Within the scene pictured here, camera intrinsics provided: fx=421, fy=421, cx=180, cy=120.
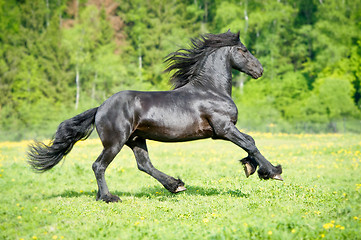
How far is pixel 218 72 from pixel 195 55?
2.12ft

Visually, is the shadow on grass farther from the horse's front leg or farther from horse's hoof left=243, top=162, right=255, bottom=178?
the horse's front leg

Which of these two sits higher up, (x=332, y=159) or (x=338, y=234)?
(x=338, y=234)

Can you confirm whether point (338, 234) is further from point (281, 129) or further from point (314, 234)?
point (281, 129)

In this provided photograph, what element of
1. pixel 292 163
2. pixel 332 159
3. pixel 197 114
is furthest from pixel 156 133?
pixel 332 159

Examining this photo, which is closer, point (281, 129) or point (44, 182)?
point (44, 182)

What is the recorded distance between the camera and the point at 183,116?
7.66m

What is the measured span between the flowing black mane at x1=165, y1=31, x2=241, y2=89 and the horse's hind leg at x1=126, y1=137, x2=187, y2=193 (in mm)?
1406

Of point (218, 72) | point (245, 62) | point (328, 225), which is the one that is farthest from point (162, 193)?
point (328, 225)

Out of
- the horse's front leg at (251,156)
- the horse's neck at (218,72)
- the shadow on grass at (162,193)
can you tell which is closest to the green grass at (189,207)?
the shadow on grass at (162,193)

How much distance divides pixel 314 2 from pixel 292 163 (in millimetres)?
42927

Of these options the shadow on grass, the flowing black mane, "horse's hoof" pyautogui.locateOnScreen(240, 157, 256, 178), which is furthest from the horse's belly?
the shadow on grass

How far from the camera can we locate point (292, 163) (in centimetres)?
1363

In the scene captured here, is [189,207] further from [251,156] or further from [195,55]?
[195,55]

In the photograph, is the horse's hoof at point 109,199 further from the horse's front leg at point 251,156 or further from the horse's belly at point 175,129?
the horse's front leg at point 251,156
